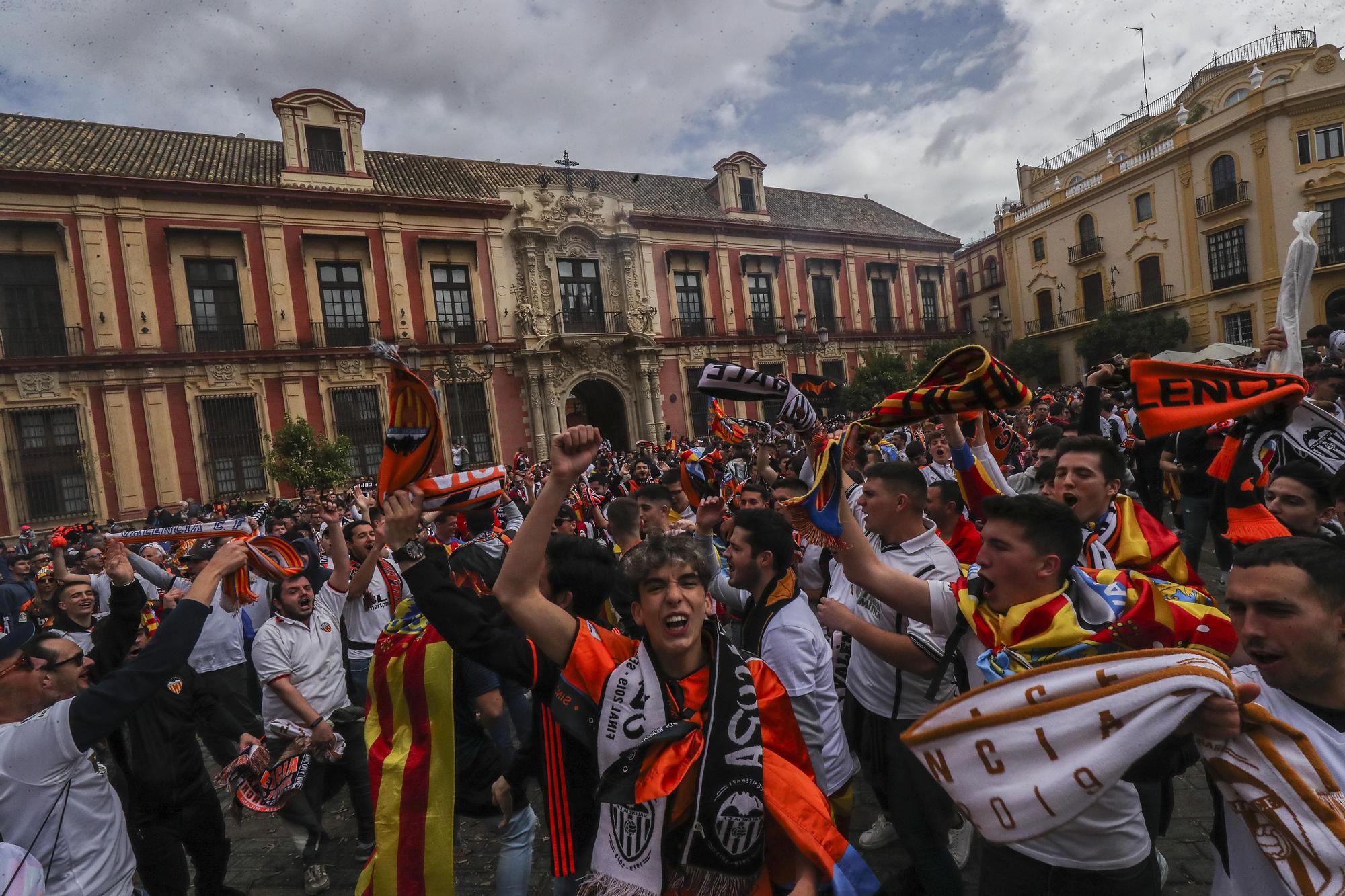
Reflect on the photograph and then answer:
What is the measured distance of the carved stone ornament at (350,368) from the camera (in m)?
22.9

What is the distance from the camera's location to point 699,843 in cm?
200

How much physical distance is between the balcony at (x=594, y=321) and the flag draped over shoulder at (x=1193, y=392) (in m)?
24.2

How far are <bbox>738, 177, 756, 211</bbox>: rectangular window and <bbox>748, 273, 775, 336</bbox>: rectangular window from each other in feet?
10.6

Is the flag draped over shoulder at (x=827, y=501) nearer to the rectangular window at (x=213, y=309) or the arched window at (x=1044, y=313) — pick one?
the rectangular window at (x=213, y=309)

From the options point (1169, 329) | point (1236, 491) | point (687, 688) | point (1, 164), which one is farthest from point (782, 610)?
point (1169, 329)

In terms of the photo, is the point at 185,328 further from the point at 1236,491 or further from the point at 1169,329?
the point at 1169,329

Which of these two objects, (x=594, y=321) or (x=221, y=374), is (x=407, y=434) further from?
(x=594, y=321)

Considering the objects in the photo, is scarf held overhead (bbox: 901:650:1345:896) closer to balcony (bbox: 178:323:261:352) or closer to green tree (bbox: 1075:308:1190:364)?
balcony (bbox: 178:323:261:352)

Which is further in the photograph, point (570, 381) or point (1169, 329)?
point (1169, 329)

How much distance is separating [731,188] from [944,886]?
30.9 m

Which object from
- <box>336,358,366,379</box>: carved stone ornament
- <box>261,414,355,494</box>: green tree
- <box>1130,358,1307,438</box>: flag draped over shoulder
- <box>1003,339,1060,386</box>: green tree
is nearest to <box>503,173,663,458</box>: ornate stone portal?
<box>336,358,366,379</box>: carved stone ornament

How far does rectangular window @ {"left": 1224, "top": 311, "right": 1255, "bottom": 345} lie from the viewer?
89.7ft

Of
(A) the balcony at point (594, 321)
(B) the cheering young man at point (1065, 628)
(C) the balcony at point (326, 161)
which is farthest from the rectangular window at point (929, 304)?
(B) the cheering young man at point (1065, 628)

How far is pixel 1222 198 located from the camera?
27.6m
